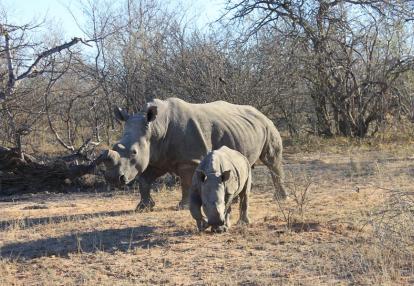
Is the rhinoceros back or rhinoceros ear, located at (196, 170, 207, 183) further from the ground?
the rhinoceros back

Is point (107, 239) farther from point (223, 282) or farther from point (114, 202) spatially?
point (114, 202)

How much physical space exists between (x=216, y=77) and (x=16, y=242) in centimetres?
790

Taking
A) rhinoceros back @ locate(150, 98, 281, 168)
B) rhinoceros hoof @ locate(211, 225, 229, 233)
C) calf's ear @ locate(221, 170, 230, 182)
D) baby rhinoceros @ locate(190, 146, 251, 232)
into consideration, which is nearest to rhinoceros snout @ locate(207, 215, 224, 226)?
baby rhinoceros @ locate(190, 146, 251, 232)

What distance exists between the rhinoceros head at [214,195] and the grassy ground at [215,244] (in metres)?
0.29

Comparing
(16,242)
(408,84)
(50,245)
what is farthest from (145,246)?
(408,84)

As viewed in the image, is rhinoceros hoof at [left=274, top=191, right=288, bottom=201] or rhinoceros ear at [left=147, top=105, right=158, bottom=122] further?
rhinoceros hoof at [left=274, top=191, right=288, bottom=201]

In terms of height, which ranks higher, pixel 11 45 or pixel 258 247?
pixel 11 45

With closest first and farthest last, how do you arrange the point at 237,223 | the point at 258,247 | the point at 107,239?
the point at 258,247, the point at 107,239, the point at 237,223

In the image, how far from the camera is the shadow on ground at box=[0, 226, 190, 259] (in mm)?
6703

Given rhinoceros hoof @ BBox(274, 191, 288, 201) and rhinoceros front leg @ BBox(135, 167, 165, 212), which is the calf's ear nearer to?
rhinoceros front leg @ BBox(135, 167, 165, 212)

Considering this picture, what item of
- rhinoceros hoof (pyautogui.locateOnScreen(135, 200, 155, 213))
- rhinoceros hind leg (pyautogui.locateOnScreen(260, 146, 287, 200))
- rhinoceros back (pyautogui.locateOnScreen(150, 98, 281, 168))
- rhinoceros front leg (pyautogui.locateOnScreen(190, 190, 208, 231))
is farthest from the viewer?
rhinoceros hind leg (pyautogui.locateOnScreen(260, 146, 287, 200))

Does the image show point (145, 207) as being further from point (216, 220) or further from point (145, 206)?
point (216, 220)

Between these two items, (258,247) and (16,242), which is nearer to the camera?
(258,247)

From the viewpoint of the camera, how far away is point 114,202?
10.3m
